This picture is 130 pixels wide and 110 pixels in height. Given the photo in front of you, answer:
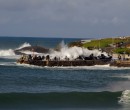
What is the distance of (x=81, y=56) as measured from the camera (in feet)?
357

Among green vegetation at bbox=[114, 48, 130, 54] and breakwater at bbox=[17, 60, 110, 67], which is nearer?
breakwater at bbox=[17, 60, 110, 67]

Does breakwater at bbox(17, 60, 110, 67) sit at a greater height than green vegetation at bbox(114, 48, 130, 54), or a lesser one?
lesser

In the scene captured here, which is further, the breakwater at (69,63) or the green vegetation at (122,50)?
the green vegetation at (122,50)

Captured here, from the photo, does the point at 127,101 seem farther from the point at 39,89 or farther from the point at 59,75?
the point at 59,75

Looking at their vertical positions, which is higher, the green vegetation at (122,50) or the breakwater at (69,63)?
the green vegetation at (122,50)

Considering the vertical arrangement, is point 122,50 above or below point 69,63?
above

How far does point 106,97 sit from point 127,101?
3.83 m

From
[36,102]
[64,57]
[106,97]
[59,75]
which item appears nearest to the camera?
[36,102]

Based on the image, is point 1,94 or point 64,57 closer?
point 1,94

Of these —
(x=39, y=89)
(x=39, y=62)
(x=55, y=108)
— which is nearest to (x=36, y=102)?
(x=55, y=108)

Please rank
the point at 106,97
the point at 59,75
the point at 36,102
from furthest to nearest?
the point at 59,75
the point at 106,97
the point at 36,102

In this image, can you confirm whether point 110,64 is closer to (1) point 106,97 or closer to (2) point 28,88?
(2) point 28,88

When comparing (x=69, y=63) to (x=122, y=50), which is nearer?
(x=69, y=63)

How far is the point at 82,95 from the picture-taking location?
1827 inches
